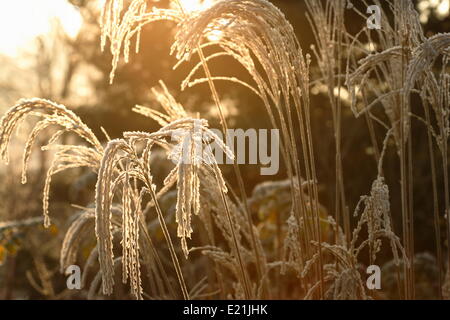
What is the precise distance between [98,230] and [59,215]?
7.19m

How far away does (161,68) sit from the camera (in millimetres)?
7035

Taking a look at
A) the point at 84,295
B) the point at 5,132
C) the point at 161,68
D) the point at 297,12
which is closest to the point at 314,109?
the point at 297,12

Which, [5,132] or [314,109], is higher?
[314,109]

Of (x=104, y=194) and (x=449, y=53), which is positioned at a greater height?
(x=449, y=53)

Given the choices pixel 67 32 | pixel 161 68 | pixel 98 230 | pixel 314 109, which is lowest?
pixel 98 230

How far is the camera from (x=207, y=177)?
6.28 feet

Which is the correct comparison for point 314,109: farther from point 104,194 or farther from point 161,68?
point 104,194

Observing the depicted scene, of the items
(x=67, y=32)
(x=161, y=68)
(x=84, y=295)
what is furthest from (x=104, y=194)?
(x=67, y=32)
